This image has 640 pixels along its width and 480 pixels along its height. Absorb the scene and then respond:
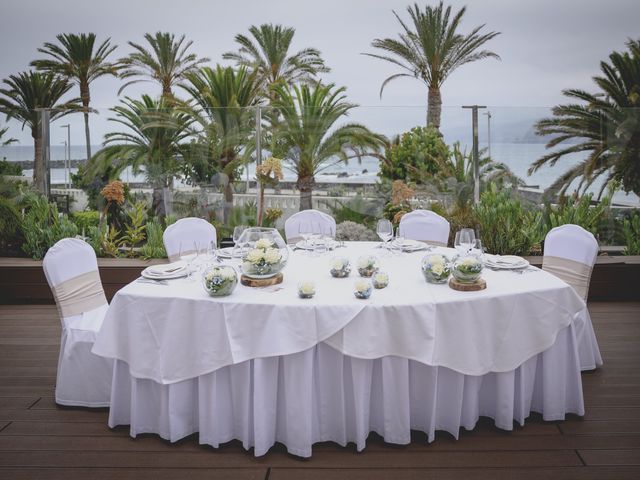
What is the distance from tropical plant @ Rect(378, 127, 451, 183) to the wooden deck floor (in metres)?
3.65

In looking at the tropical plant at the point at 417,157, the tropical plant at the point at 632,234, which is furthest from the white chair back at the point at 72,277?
the tropical plant at the point at 632,234

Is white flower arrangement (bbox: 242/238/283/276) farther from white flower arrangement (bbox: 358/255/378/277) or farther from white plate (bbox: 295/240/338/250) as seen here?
white plate (bbox: 295/240/338/250)

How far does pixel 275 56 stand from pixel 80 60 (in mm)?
6045

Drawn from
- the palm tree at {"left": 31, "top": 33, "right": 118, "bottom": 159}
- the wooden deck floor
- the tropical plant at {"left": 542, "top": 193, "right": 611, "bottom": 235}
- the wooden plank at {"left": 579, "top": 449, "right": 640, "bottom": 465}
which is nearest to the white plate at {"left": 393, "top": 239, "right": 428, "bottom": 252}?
the wooden deck floor

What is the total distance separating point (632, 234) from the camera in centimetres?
680

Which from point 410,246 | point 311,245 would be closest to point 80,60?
point 311,245

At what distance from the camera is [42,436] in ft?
10.4

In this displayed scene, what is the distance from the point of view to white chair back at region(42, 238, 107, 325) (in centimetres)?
351

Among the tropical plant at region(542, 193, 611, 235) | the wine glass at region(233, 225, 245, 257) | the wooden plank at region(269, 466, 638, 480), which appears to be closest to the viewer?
the wooden plank at region(269, 466, 638, 480)

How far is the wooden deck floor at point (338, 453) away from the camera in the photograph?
9.00ft

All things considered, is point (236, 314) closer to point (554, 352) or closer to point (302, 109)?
point (554, 352)

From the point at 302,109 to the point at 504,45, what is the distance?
34.0 ft

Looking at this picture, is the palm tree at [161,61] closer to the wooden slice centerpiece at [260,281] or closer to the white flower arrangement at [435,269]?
the wooden slice centerpiece at [260,281]

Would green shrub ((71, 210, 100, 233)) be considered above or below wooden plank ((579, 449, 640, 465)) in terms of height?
above
